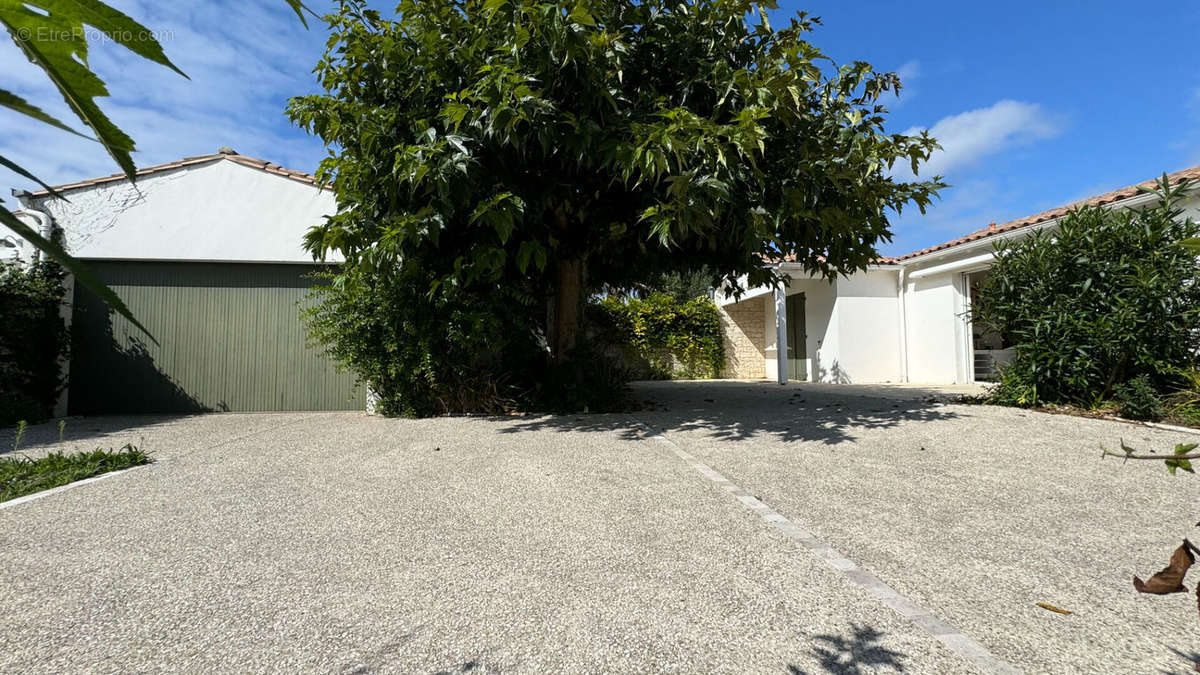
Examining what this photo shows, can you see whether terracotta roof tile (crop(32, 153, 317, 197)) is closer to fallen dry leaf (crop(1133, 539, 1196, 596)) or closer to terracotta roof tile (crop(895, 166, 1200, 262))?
fallen dry leaf (crop(1133, 539, 1196, 596))

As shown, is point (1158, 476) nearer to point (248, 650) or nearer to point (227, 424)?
point (248, 650)

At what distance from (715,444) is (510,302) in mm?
3346

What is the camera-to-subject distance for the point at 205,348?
8266mm

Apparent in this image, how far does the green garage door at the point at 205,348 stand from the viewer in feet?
26.5

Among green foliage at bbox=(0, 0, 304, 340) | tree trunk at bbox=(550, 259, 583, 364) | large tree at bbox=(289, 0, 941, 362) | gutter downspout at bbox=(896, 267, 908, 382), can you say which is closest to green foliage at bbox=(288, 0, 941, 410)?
large tree at bbox=(289, 0, 941, 362)

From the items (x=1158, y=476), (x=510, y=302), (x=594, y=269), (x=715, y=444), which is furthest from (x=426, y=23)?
(x=1158, y=476)

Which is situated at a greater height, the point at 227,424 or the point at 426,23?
the point at 426,23

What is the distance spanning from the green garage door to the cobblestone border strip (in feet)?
22.4

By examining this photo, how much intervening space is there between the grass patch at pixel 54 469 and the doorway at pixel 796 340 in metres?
13.2

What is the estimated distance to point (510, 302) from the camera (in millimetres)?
7402

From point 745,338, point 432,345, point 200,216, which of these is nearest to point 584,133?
point 432,345

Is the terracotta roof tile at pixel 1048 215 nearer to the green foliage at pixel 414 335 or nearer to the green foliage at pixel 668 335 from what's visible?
the green foliage at pixel 668 335

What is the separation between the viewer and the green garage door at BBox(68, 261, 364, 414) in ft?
26.5

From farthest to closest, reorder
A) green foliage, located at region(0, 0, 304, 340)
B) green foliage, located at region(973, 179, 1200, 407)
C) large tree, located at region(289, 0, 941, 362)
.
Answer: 1. green foliage, located at region(973, 179, 1200, 407)
2. large tree, located at region(289, 0, 941, 362)
3. green foliage, located at region(0, 0, 304, 340)
